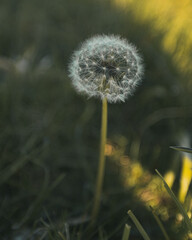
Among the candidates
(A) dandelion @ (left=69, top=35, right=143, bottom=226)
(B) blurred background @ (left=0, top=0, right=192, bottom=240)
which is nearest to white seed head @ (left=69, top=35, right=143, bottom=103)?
(A) dandelion @ (left=69, top=35, right=143, bottom=226)

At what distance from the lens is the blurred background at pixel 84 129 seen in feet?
4.38

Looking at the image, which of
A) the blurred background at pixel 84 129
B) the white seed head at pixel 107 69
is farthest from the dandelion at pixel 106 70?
the blurred background at pixel 84 129

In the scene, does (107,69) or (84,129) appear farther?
(84,129)

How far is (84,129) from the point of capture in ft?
6.27

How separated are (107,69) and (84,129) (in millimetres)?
947

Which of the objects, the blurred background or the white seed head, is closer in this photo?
the white seed head

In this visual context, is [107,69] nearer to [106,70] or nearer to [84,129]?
[106,70]

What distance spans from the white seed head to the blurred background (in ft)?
1.46

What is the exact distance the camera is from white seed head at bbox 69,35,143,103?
1012 mm

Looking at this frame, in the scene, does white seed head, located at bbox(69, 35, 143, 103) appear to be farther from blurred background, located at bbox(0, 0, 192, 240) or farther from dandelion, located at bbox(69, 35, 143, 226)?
blurred background, located at bbox(0, 0, 192, 240)

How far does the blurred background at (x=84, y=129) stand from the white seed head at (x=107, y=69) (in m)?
0.45

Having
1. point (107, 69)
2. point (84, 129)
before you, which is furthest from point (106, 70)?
point (84, 129)

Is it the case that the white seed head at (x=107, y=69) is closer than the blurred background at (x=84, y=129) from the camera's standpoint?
Yes

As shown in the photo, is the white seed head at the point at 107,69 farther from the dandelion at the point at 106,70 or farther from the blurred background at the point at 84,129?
the blurred background at the point at 84,129
